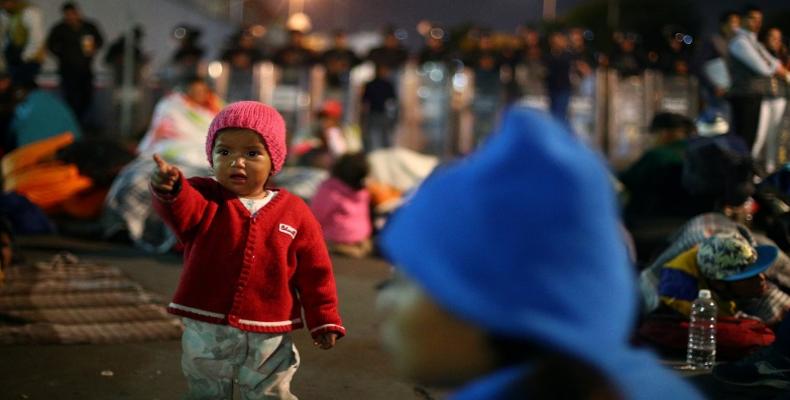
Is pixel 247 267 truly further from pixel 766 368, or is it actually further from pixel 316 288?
pixel 766 368

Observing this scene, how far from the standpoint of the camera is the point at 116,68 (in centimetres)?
1588

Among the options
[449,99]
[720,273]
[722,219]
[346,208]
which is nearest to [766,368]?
[720,273]

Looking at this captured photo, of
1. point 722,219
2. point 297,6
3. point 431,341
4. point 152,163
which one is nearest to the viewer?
point 431,341

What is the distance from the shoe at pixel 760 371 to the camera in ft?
16.7

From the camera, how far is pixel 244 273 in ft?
12.0

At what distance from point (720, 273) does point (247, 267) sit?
11.1 ft

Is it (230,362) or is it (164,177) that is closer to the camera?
(164,177)

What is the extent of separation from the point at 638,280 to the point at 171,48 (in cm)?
1861

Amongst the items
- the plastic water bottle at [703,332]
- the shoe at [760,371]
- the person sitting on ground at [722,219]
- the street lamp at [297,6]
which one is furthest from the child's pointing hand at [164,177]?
the street lamp at [297,6]

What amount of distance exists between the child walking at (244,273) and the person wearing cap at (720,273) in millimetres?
3068

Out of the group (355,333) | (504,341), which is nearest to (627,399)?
(504,341)

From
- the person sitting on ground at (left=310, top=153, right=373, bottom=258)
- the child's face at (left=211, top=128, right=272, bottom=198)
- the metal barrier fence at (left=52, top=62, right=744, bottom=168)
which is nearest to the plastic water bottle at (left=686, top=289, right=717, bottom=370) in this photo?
the child's face at (left=211, top=128, right=272, bottom=198)

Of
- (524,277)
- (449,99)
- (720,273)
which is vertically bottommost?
(449,99)

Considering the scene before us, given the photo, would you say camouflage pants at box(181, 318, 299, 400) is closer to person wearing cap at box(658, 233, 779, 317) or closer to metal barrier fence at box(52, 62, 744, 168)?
person wearing cap at box(658, 233, 779, 317)
